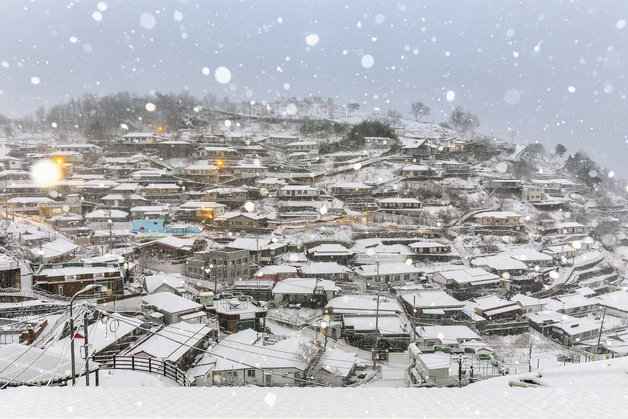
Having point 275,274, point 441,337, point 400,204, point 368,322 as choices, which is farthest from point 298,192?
point 441,337

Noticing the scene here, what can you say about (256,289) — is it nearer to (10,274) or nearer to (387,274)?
(387,274)

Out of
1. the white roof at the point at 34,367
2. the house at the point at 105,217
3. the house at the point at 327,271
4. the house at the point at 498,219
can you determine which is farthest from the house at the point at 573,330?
the house at the point at 105,217

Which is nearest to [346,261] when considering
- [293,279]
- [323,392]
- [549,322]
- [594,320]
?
[293,279]

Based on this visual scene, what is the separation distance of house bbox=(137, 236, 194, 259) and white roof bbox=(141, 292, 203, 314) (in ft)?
23.0

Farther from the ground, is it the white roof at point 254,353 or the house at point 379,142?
the house at point 379,142

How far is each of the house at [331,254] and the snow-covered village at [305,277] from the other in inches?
6.9

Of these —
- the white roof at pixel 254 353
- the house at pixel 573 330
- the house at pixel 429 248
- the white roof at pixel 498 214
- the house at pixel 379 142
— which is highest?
the house at pixel 379 142

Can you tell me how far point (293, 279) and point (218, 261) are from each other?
3892mm

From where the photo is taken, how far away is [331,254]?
21031 millimetres

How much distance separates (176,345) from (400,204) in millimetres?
20880

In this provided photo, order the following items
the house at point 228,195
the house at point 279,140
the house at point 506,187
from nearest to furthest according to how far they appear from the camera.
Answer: the house at point 228,195 < the house at point 506,187 < the house at point 279,140

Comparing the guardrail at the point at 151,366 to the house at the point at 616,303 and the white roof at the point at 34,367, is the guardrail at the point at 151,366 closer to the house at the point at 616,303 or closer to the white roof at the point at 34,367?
the white roof at the point at 34,367

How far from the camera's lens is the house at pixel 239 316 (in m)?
13.4

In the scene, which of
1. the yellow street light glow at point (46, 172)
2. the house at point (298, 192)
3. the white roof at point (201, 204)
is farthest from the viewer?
the yellow street light glow at point (46, 172)
